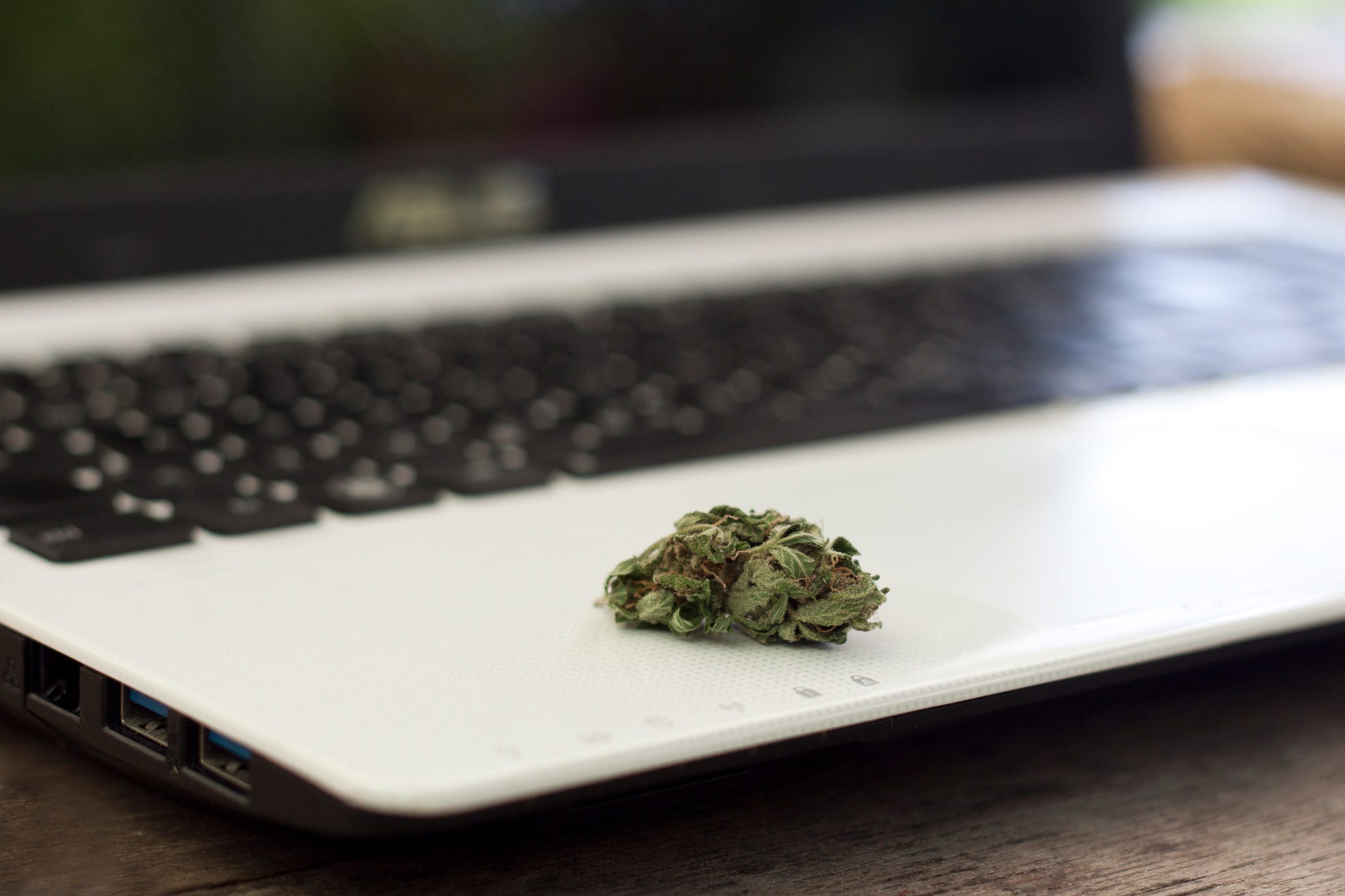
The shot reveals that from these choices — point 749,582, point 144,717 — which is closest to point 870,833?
point 749,582

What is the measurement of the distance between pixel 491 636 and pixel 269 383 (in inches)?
13.2

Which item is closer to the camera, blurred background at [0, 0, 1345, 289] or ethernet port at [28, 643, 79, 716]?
ethernet port at [28, 643, 79, 716]

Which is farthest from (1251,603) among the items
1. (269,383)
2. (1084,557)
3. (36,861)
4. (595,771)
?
(269,383)

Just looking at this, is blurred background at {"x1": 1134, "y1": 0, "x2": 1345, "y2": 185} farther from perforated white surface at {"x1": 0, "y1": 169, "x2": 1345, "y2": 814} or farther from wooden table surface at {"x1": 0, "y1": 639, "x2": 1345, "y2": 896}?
wooden table surface at {"x1": 0, "y1": 639, "x2": 1345, "y2": 896}

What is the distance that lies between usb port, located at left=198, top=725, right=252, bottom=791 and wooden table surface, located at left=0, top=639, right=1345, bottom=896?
0.04 meters

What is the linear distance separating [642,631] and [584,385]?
306 millimetres

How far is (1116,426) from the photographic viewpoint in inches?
22.2

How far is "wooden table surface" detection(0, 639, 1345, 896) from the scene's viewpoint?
329 mm

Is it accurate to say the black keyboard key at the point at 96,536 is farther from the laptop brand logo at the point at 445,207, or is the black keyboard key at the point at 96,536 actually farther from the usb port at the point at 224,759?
the laptop brand logo at the point at 445,207

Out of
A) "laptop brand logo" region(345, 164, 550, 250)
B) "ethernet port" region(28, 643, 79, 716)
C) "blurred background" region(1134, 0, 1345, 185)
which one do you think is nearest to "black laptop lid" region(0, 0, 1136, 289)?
"laptop brand logo" region(345, 164, 550, 250)

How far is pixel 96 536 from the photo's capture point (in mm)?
410

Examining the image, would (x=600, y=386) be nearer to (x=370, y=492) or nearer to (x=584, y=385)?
(x=584, y=385)

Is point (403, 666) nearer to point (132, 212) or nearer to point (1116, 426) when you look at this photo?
point (1116, 426)

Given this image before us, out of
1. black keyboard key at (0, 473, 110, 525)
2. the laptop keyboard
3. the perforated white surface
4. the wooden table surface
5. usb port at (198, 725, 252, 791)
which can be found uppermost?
the laptop keyboard
